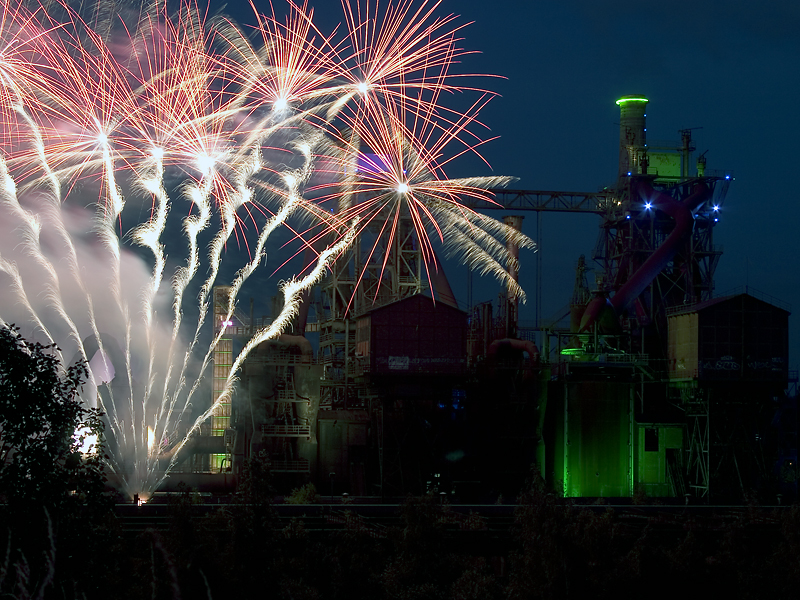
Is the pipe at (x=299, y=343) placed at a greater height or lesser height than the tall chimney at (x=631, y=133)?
lesser

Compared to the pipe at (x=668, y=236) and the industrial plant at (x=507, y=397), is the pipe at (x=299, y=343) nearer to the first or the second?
the industrial plant at (x=507, y=397)

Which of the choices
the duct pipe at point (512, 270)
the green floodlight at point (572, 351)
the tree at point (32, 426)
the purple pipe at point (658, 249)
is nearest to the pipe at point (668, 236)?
the purple pipe at point (658, 249)

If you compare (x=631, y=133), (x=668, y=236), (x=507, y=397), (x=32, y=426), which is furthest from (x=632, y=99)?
(x=32, y=426)

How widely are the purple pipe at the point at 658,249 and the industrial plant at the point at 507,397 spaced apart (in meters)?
0.16

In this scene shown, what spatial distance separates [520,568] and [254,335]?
3992 centimetres

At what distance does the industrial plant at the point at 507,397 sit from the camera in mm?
68312

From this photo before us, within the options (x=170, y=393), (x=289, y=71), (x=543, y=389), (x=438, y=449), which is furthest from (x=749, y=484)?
(x=170, y=393)

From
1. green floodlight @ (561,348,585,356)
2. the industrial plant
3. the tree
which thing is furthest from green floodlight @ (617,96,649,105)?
the tree

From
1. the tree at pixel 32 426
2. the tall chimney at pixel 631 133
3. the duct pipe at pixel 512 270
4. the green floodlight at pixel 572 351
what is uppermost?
the tall chimney at pixel 631 133

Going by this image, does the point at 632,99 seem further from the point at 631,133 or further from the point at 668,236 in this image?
the point at 668,236

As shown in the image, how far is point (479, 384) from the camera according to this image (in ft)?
237

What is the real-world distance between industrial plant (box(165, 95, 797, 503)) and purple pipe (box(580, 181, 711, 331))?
163mm

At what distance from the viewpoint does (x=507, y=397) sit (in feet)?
237

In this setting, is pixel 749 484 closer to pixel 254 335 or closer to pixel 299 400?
pixel 299 400
